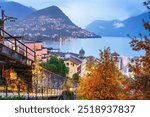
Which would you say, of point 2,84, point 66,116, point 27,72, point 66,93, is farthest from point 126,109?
point 27,72

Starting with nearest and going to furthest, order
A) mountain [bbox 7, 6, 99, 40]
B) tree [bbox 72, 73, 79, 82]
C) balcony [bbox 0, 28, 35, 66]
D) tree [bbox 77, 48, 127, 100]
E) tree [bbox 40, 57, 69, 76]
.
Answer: mountain [bbox 7, 6, 99, 40], balcony [bbox 0, 28, 35, 66], tree [bbox 40, 57, 69, 76], tree [bbox 77, 48, 127, 100], tree [bbox 72, 73, 79, 82]

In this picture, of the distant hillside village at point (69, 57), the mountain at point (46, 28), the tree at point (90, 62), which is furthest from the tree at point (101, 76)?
the mountain at point (46, 28)

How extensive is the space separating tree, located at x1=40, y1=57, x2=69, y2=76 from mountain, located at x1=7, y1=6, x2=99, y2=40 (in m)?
0.98

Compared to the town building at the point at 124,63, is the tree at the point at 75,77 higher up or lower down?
lower down

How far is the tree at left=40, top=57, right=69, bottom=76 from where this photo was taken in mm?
5903

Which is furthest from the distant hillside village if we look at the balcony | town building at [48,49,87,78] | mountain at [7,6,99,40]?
mountain at [7,6,99,40]

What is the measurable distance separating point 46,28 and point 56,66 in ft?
5.35

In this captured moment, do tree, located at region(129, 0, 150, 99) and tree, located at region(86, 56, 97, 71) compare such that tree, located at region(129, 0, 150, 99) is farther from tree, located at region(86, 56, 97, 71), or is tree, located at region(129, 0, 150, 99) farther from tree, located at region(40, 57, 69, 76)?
tree, located at region(86, 56, 97, 71)

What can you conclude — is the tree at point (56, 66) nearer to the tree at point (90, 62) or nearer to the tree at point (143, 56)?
the tree at point (90, 62)

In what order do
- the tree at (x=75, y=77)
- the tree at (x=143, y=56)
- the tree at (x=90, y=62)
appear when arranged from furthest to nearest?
the tree at (x=90, y=62)
the tree at (x=75, y=77)
the tree at (x=143, y=56)

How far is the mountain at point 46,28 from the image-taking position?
4383mm

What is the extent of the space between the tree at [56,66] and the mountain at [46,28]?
0.98 meters

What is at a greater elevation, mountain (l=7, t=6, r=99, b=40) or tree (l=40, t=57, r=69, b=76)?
mountain (l=7, t=6, r=99, b=40)

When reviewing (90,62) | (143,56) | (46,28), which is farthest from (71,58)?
(90,62)
